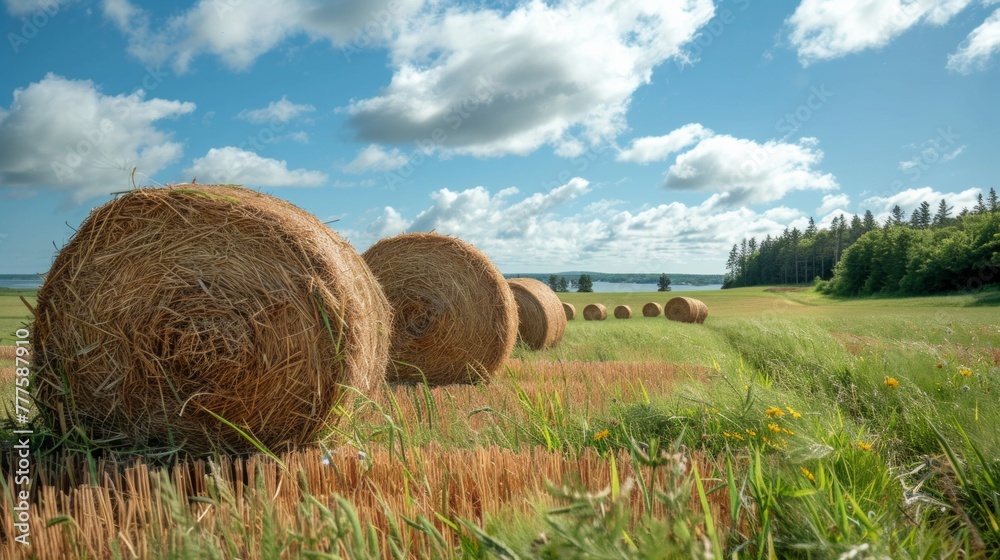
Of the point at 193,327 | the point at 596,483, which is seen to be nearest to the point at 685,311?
the point at 193,327

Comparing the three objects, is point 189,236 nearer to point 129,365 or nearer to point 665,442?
point 129,365

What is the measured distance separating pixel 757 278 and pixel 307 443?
94981 millimetres

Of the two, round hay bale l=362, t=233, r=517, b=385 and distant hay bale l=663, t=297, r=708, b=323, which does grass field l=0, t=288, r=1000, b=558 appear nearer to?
round hay bale l=362, t=233, r=517, b=385

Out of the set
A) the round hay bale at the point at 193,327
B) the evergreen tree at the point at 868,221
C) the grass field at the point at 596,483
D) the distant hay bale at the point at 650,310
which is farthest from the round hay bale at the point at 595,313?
the evergreen tree at the point at 868,221

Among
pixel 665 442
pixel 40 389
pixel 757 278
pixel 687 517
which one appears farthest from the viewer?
pixel 757 278

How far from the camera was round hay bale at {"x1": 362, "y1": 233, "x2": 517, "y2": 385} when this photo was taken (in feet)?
28.5

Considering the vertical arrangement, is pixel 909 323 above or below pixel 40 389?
below

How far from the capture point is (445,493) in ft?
8.11

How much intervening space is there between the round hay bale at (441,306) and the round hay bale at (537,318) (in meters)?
4.56

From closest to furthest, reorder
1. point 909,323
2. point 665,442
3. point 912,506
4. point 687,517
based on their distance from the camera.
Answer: point 687,517
point 912,506
point 665,442
point 909,323

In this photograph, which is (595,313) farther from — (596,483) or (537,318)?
(596,483)

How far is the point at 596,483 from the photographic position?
2.98m

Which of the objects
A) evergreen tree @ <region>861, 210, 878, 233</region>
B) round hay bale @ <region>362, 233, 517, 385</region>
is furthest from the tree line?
round hay bale @ <region>362, 233, 517, 385</region>

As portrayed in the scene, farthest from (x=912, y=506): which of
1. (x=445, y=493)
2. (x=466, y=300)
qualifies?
(x=466, y=300)
